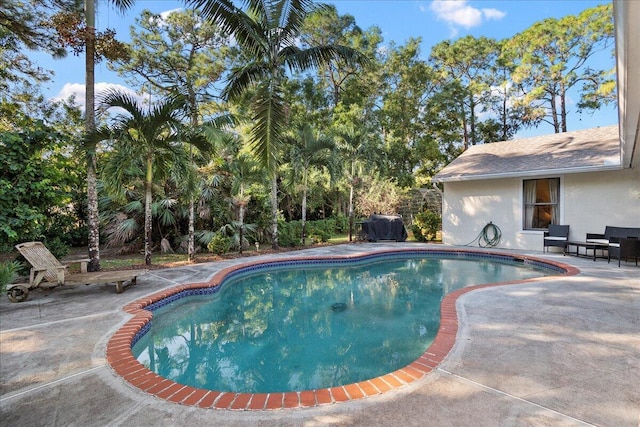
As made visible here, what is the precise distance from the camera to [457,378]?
2.73 m

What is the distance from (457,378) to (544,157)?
A: 1191 cm

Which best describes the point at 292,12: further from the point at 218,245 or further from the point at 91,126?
A: the point at 218,245

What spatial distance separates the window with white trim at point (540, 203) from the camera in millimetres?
11023

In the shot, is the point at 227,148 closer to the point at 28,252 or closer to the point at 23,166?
the point at 23,166

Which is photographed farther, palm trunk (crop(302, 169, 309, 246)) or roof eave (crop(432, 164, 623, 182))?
palm trunk (crop(302, 169, 309, 246))

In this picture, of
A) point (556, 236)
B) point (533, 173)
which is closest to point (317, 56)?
point (533, 173)

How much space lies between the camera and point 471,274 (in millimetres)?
8273

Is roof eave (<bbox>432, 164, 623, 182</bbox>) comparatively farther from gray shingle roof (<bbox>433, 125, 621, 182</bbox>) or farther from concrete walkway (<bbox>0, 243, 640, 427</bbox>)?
concrete walkway (<bbox>0, 243, 640, 427</bbox>)

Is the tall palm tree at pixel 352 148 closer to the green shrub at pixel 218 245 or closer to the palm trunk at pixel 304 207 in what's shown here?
the palm trunk at pixel 304 207

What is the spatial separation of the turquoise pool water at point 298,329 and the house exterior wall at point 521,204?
3.32 m

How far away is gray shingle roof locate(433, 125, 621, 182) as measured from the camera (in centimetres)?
1023

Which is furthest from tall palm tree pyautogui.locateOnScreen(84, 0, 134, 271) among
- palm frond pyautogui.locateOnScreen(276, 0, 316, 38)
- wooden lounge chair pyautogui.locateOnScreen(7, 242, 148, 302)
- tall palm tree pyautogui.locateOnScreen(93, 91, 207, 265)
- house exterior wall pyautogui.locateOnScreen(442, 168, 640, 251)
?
house exterior wall pyautogui.locateOnScreen(442, 168, 640, 251)

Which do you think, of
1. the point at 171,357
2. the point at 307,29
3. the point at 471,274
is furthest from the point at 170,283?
the point at 307,29

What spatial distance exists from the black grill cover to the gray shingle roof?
2.64 m
